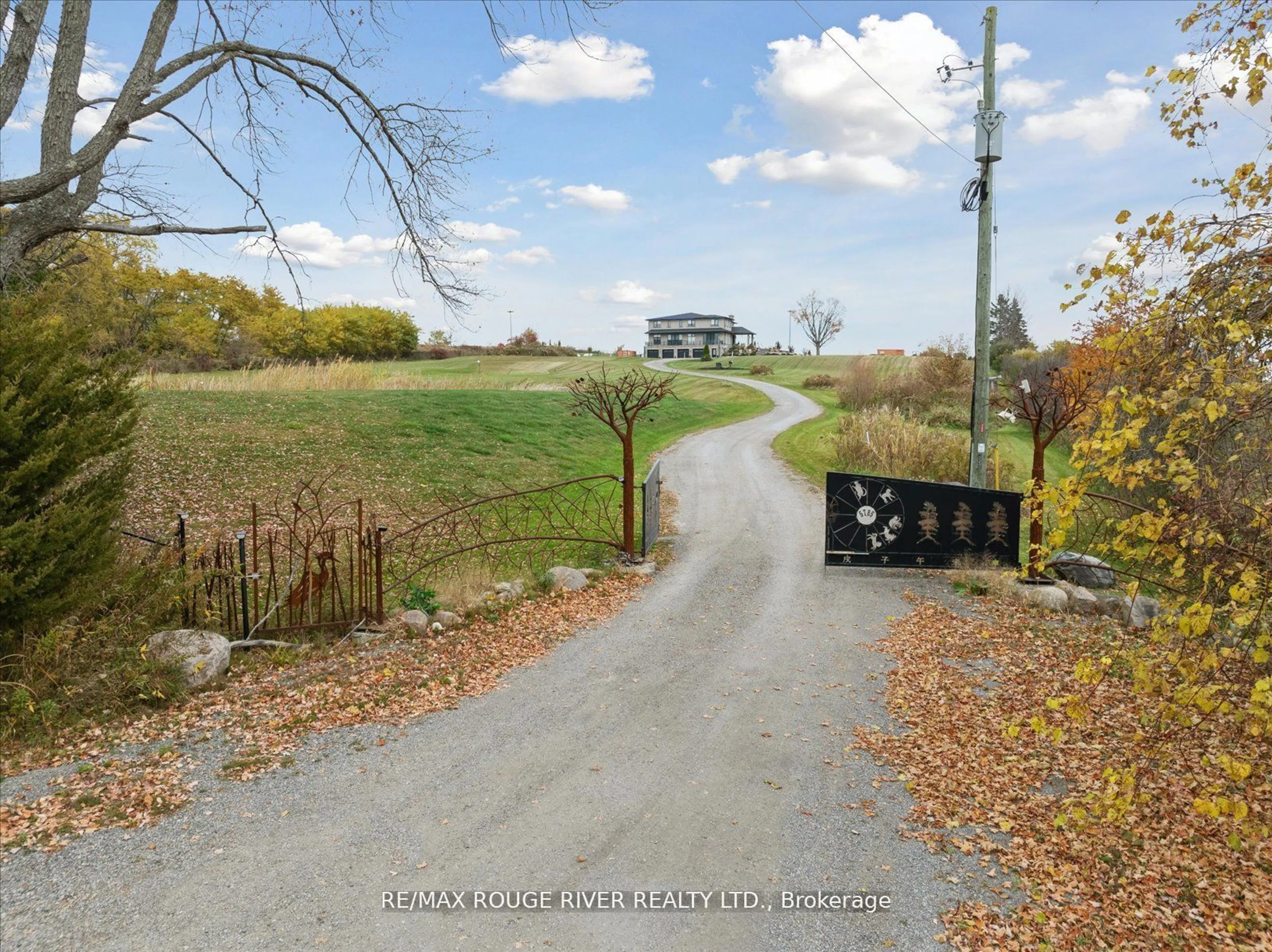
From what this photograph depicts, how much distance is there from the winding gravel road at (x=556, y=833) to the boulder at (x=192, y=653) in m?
1.58

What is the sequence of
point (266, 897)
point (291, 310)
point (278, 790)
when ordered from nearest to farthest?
point (266, 897), point (278, 790), point (291, 310)

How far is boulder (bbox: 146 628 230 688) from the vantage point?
21.7 feet

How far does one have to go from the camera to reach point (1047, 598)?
941 cm

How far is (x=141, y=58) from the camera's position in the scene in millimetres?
8500

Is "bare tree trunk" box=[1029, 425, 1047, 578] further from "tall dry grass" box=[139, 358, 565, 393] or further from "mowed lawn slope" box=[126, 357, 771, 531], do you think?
"tall dry grass" box=[139, 358, 565, 393]

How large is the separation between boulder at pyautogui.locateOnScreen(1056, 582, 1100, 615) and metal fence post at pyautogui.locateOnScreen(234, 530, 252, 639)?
965cm

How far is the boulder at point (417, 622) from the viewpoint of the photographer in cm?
820

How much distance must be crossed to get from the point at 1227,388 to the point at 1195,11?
232 centimetres

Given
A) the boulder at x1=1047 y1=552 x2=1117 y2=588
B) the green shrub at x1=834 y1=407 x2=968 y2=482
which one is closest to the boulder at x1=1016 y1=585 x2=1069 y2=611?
the boulder at x1=1047 y1=552 x2=1117 y2=588

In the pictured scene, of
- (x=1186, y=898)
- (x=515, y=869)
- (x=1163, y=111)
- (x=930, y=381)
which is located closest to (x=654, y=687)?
(x=515, y=869)

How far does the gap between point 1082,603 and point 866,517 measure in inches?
116

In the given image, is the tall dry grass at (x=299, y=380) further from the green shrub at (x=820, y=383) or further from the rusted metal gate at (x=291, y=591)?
the green shrub at (x=820, y=383)

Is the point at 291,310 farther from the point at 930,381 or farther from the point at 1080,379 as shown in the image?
the point at 1080,379

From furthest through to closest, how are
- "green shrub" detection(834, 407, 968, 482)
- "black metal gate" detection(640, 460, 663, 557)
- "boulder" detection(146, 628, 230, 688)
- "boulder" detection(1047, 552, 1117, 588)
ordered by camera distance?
"green shrub" detection(834, 407, 968, 482)
"black metal gate" detection(640, 460, 663, 557)
"boulder" detection(1047, 552, 1117, 588)
"boulder" detection(146, 628, 230, 688)
